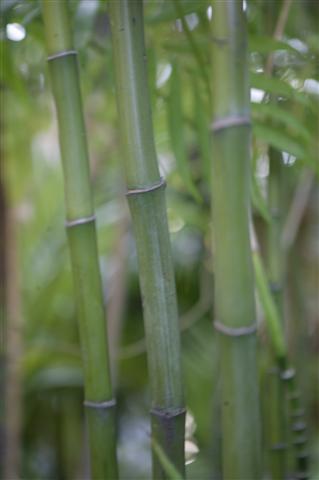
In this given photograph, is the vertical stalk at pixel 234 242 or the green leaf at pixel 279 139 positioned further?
the green leaf at pixel 279 139

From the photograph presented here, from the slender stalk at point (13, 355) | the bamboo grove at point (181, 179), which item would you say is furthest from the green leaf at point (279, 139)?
the slender stalk at point (13, 355)

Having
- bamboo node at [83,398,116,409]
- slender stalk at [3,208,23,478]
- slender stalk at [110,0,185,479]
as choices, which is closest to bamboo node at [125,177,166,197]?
slender stalk at [110,0,185,479]

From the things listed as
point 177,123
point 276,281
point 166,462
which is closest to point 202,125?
point 177,123

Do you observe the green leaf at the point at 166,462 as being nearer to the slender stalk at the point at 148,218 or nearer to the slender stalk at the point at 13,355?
the slender stalk at the point at 148,218

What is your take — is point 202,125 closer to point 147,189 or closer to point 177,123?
point 177,123

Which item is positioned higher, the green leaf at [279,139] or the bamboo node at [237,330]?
the green leaf at [279,139]
